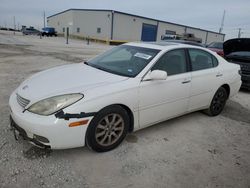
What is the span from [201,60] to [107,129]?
7.63ft

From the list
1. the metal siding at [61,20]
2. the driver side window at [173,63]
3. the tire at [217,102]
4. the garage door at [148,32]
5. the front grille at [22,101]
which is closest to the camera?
the front grille at [22,101]

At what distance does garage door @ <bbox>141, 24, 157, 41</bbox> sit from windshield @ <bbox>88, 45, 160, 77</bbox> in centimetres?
3949

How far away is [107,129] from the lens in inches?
115

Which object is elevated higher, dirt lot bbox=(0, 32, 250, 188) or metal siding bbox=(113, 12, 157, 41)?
metal siding bbox=(113, 12, 157, 41)

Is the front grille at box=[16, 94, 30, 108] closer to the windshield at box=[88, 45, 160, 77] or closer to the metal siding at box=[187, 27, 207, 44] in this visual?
the windshield at box=[88, 45, 160, 77]

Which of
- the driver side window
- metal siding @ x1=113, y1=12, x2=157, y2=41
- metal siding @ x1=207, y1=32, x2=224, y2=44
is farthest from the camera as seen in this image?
metal siding @ x1=207, y1=32, x2=224, y2=44

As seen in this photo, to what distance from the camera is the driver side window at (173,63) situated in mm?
3426

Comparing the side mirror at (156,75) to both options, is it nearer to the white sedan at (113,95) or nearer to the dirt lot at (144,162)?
the white sedan at (113,95)

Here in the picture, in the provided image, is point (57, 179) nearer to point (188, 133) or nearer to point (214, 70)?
point (188, 133)

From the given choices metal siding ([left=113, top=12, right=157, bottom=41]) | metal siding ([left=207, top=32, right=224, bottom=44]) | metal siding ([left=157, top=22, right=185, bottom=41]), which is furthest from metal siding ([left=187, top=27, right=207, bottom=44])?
metal siding ([left=113, top=12, right=157, bottom=41])

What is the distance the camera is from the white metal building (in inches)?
1476

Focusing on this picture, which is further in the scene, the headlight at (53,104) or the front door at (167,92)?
the front door at (167,92)

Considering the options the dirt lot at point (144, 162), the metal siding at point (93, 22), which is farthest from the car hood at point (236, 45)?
the metal siding at point (93, 22)

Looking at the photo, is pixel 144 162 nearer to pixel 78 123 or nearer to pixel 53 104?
pixel 78 123
